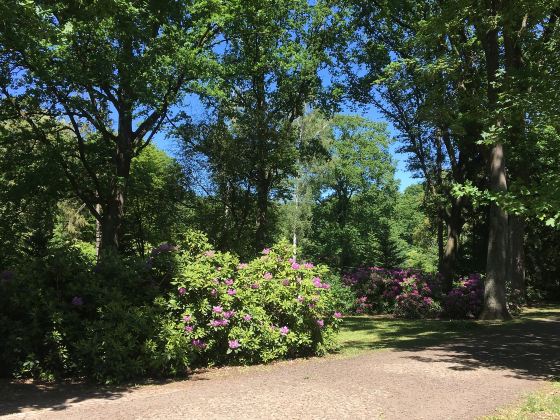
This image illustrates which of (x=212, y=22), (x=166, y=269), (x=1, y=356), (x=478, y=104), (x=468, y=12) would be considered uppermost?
(x=212, y=22)

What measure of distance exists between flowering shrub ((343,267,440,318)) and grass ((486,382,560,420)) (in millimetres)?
12151

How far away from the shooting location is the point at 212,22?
53.7 ft

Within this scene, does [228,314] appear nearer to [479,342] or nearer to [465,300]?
[479,342]

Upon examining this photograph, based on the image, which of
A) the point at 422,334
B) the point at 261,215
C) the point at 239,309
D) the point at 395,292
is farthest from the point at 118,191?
the point at 395,292

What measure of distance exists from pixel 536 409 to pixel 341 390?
216cm

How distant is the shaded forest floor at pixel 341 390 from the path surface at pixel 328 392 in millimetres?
11

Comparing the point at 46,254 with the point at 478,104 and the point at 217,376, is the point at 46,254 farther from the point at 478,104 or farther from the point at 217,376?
the point at 478,104

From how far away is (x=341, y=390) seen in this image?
20.1ft

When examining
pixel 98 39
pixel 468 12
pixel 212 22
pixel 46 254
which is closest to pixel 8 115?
pixel 98 39

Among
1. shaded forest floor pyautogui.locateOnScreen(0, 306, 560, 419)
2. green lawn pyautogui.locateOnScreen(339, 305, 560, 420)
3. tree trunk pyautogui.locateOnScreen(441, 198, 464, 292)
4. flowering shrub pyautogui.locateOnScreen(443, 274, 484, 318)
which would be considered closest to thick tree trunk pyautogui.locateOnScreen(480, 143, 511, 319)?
green lawn pyautogui.locateOnScreen(339, 305, 560, 420)

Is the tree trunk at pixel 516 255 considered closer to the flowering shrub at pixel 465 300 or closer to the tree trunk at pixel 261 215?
the flowering shrub at pixel 465 300

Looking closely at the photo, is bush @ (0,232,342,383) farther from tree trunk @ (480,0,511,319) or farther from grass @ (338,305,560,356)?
tree trunk @ (480,0,511,319)

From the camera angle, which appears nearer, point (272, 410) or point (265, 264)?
point (272, 410)

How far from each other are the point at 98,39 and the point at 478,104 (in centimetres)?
1035
